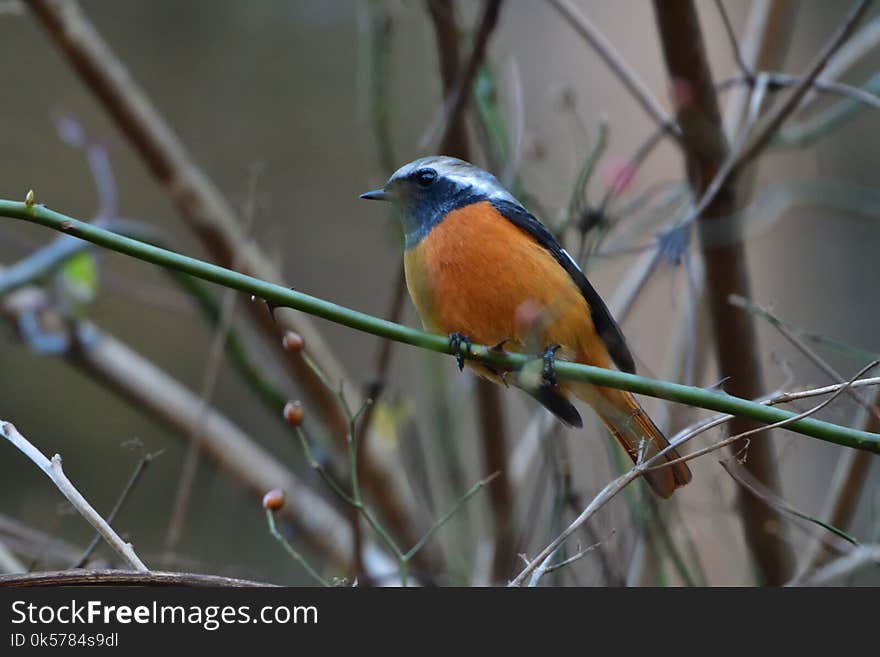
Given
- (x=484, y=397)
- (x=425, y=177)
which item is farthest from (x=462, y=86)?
(x=484, y=397)

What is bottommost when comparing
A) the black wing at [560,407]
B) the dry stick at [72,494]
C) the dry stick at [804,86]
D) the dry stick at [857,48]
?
the dry stick at [72,494]

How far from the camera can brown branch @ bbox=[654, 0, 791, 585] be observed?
2.36 metres

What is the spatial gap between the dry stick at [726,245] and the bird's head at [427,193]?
0.51m

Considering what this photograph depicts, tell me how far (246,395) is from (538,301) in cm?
397

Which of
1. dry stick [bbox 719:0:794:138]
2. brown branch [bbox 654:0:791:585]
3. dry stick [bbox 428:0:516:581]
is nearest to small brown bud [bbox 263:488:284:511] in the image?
dry stick [bbox 428:0:516:581]

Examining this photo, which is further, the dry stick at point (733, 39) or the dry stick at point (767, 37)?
the dry stick at point (767, 37)

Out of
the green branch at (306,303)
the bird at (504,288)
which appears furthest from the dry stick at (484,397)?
the green branch at (306,303)

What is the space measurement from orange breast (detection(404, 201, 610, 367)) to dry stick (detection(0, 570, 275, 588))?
89 centimetres

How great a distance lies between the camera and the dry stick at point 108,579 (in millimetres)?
1218

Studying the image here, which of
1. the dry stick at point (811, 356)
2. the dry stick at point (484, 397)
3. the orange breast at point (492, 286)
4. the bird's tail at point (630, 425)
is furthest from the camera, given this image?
the dry stick at point (484, 397)

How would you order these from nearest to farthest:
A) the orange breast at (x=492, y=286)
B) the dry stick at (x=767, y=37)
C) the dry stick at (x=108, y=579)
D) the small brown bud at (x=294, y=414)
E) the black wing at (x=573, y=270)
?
the dry stick at (x=108, y=579)
the small brown bud at (x=294, y=414)
the orange breast at (x=492, y=286)
the black wing at (x=573, y=270)
the dry stick at (x=767, y=37)

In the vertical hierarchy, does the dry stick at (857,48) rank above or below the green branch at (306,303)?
above

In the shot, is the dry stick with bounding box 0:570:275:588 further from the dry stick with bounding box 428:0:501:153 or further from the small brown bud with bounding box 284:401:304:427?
the dry stick with bounding box 428:0:501:153

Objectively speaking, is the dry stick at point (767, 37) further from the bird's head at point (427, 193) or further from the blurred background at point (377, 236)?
the bird's head at point (427, 193)
